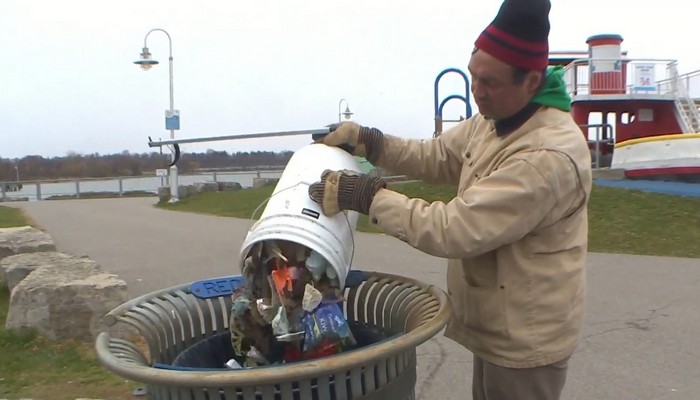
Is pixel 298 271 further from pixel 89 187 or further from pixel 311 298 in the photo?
pixel 89 187

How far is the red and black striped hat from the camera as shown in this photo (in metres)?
1.87

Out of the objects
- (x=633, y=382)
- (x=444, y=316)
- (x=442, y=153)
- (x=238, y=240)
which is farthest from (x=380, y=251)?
(x=444, y=316)

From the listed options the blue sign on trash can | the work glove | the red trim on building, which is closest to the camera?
the work glove

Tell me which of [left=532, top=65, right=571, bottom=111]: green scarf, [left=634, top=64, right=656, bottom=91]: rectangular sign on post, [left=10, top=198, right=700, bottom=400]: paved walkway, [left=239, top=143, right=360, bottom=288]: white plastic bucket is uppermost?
[left=634, top=64, right=656, bottom=91]: rectangular sign on post

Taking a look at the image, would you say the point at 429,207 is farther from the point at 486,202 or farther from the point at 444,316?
the point at 444,316

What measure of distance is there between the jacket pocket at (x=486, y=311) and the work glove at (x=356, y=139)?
719 mm

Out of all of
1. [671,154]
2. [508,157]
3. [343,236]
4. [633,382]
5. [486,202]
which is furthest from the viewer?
[671,154]

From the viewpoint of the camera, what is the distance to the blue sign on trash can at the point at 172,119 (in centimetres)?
1816

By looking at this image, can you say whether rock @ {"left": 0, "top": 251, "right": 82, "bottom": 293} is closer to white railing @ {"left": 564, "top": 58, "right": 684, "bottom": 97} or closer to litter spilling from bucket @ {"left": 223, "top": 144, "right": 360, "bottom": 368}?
litter spilling from bucket @ {"left": 223, "top": 144, "right": 360, "bottom": 368}

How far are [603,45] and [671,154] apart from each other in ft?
14.2

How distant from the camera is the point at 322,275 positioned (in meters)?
2.06

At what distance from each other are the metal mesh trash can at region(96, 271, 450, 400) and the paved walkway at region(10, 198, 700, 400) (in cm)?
157

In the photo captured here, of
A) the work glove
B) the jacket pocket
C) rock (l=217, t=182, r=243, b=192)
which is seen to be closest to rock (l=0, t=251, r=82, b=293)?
the work glove

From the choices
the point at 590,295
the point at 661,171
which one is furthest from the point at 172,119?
the point at 590,295
